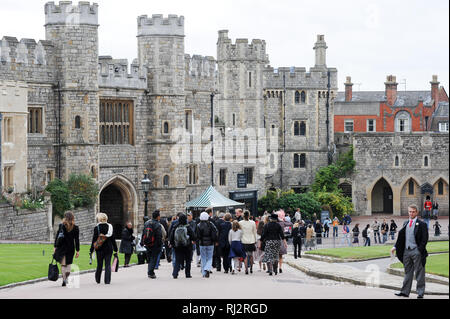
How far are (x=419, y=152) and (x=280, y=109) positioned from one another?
8.81 metres

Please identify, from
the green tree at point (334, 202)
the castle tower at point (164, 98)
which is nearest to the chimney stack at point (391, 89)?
the green tree at point (334, 202)

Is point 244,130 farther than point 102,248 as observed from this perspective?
Yes

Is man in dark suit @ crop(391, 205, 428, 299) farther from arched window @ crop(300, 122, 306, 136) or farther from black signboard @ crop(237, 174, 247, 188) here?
arched window @ crop(300, 122, 306, 136)

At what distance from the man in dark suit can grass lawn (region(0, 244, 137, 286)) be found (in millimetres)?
6783

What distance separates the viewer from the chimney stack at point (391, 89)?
244 feet

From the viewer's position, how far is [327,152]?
6072 cm

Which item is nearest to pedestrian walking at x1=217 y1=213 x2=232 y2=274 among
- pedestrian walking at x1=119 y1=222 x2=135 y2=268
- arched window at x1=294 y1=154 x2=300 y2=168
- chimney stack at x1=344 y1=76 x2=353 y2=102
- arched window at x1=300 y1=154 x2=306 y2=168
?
pedestrian walking at x1=119 y1=222 x2=135 y2=268

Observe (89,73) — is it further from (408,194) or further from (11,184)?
(408,194)

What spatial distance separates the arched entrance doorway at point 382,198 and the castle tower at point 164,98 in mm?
21518

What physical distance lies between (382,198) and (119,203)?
78.6 ft

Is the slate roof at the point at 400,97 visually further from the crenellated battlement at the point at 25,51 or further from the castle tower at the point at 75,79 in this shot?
the crenellated battlement at the point at 25,51

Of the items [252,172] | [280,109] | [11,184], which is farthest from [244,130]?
[11,184]

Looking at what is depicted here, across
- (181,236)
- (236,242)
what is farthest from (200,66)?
(181,236)

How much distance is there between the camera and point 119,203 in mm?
41062
